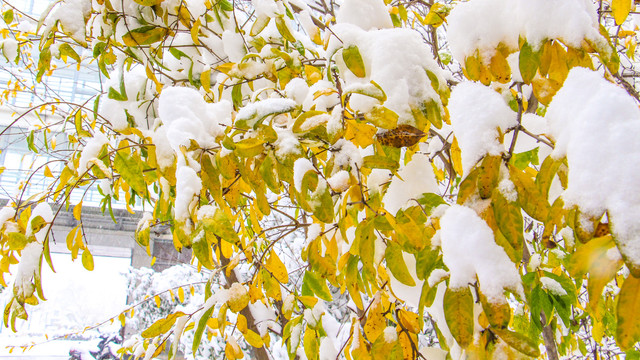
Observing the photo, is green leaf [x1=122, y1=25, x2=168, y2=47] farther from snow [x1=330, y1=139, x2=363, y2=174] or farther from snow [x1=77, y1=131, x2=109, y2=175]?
snow [x1=330, y1=139, x2=363, y2=174]

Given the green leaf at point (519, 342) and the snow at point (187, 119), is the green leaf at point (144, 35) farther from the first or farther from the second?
the green leaf at point (519, 342)

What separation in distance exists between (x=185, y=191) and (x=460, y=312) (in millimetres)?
348

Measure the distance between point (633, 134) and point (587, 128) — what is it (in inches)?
1.1

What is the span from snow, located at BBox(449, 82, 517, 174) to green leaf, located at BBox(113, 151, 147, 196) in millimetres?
565

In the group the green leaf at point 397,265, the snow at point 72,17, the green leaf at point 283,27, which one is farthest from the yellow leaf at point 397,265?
the snow at point 72,17

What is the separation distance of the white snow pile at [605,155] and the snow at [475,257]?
77 millimetres

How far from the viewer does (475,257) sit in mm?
337

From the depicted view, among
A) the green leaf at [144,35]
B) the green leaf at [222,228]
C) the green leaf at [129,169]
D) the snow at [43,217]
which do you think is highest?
the green leaf at [144,35]

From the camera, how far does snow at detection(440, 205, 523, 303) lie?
0.32m

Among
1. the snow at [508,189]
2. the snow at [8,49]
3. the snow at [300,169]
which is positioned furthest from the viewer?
the snow at [8,49]

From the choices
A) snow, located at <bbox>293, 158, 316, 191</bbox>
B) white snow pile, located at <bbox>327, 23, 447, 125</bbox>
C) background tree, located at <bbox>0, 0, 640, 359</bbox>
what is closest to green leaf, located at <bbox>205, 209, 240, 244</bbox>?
background tree, located at <bbox>0, 0, 640, 359</bbox>

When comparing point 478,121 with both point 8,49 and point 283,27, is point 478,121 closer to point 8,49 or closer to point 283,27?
point 283,27

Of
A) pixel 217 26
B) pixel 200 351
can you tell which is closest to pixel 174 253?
pixel 200 351

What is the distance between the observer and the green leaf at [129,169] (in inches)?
27.6
